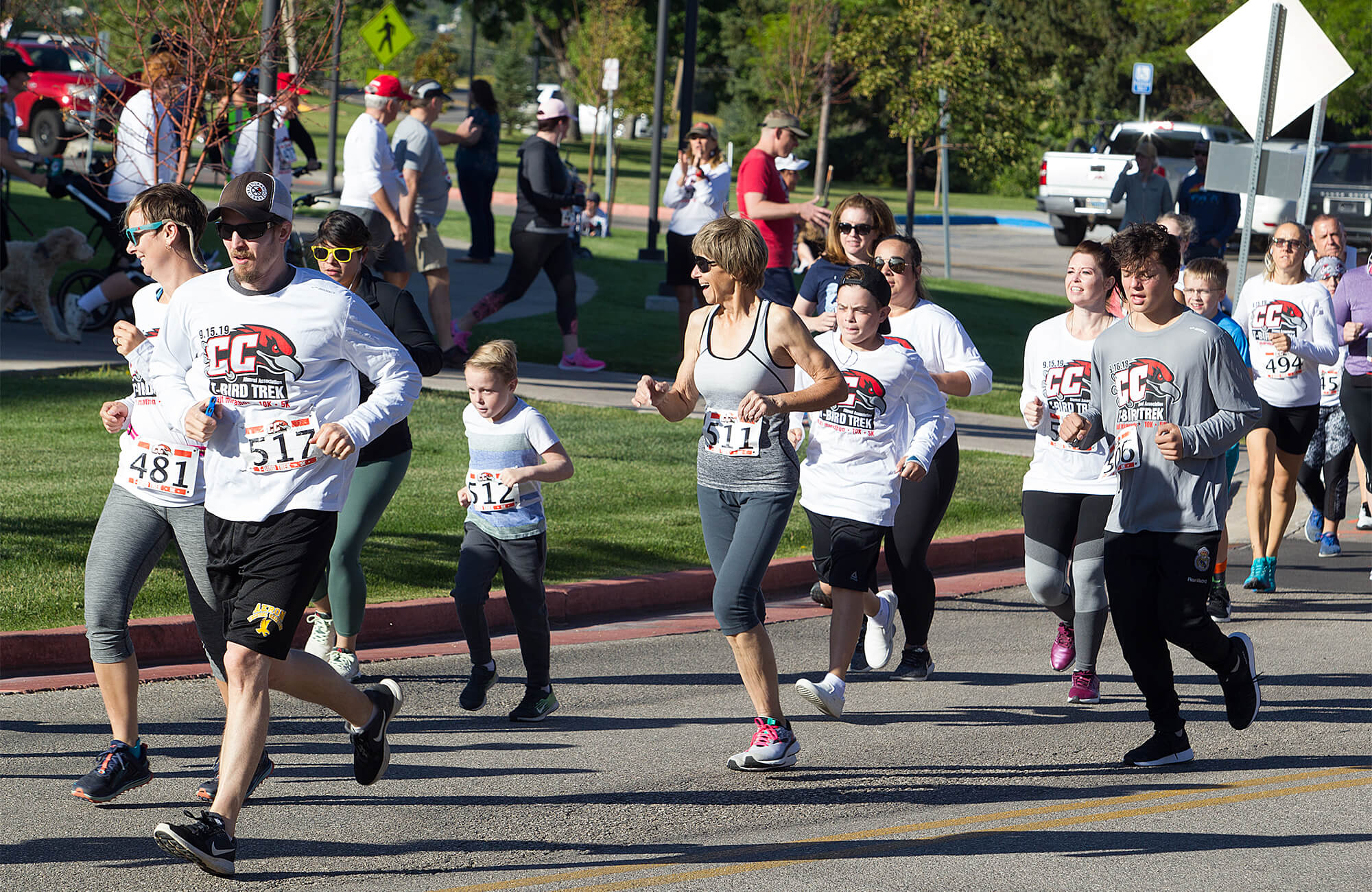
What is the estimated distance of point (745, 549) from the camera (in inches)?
237

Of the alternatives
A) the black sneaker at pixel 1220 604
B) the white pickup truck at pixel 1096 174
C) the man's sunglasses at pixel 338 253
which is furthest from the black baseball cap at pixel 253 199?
the white pickup truck at pixel 1096 174

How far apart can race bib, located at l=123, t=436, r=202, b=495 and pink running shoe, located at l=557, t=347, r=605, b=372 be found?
8.94 meters

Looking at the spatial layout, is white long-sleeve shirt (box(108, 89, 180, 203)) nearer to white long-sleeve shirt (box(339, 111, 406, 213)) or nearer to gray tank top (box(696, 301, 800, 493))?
white long-sleeve shirt (box(339, 111, 406, 213))

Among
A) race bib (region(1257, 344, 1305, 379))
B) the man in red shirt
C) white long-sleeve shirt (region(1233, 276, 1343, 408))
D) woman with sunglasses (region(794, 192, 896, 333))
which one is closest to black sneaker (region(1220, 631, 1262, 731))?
woman with sunglasses (region(794, 192, 896, 333))

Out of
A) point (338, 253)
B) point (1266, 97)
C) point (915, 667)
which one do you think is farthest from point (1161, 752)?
point (1266, 97)

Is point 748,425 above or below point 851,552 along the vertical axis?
above

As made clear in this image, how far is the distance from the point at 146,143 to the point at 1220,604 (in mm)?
6919

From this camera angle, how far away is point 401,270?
1152 centimetres

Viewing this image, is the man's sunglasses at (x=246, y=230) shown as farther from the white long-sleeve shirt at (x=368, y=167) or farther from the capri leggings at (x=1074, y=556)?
the white long-sleeve shirt at (x=368, y=167)

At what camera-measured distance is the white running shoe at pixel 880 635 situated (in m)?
7.20

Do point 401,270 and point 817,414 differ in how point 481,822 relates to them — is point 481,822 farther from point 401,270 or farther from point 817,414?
point 401,270

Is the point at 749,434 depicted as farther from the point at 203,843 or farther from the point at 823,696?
the point at 203,843

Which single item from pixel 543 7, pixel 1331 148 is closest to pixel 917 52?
pixel 1331 148

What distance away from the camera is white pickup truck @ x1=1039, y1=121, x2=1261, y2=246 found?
31.2m
